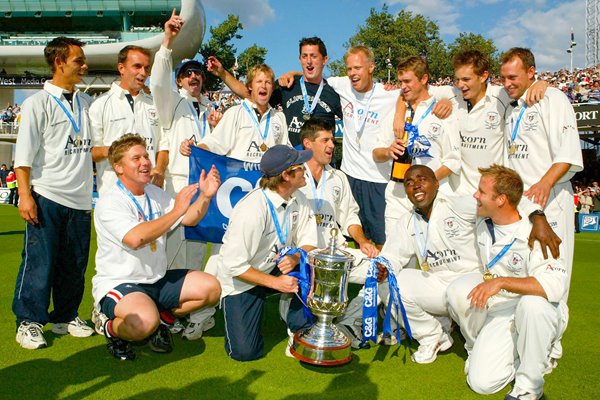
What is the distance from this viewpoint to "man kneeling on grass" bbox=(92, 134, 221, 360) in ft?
12.3

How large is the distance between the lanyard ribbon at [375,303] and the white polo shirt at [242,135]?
176cm

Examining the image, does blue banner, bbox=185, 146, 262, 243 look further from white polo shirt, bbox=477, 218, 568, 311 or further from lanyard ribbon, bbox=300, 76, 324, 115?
white polo shirt, bbox=477, 218, 568, 311

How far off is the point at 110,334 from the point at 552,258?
3.24 m

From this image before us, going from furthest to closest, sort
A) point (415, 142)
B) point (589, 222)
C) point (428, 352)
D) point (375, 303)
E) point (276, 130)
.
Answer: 1. point (589, 222)
2. point (276, 130)
3. point (415, 142)
4. point (428, 352)
5. point (375, 303)

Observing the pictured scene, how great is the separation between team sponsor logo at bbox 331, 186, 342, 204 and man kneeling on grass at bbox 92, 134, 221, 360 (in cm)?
124

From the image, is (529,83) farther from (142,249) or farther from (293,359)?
(142,249)

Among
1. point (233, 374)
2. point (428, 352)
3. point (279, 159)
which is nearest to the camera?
point (233, 374)

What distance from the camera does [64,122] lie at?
4352mm

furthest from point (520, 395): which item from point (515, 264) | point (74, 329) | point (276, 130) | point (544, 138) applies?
point (74, 329)

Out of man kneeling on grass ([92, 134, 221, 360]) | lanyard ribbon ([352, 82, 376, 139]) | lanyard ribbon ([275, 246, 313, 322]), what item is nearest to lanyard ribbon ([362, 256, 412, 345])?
lanyard ribbon ([275, 246, 313, 322])

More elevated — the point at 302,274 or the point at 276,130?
the point at 276,130

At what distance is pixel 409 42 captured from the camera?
56375 mm

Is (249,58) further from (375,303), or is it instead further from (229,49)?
(375,303)

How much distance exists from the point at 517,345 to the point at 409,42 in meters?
57.0
